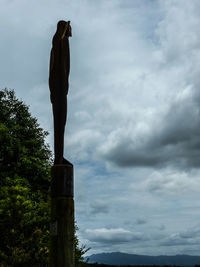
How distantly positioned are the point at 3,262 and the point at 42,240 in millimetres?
3509

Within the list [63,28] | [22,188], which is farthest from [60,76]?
[22,188]

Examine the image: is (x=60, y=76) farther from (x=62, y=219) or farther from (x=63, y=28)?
(x=62, y=219)

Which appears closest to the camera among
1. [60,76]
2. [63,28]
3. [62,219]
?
[62,219]

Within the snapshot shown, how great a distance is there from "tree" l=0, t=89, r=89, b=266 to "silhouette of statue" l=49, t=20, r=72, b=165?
10184 mm

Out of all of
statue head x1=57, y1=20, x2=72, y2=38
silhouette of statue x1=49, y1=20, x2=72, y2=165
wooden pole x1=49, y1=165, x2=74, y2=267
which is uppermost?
statue head x1=57, y1=20, x2=72, y2=38

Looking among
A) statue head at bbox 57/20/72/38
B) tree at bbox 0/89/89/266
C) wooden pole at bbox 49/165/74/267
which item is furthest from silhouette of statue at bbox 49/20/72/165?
tree at bbox 0/89/89/266

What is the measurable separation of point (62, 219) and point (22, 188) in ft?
46.0

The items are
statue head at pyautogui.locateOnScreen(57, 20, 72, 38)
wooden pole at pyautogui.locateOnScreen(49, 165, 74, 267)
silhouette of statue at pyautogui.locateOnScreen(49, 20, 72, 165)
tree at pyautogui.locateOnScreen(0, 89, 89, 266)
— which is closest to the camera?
wooden pole at pyautogui.locateOnScreen(49, 165, 74, 267)

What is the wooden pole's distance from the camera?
8.86 m

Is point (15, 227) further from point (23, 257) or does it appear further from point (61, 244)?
point (61, 244)

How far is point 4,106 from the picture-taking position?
31.5 meters

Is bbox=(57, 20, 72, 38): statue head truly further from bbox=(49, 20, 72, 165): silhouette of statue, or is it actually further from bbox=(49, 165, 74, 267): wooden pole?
bbox=(49, 165, 74, 267): wooden pole

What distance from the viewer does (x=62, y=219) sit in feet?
29.6

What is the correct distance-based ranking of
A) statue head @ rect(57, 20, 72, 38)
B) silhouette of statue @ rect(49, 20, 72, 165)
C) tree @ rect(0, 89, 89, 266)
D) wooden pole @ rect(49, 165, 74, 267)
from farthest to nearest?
tree @ rect(0, 89, 89, 266)
statue head @ rect(57, 20, 72, 38)
silhouette of statue @ rect(49, 20, 72, 165)
wooden pole @ rect(49, 165, 74, 267)
